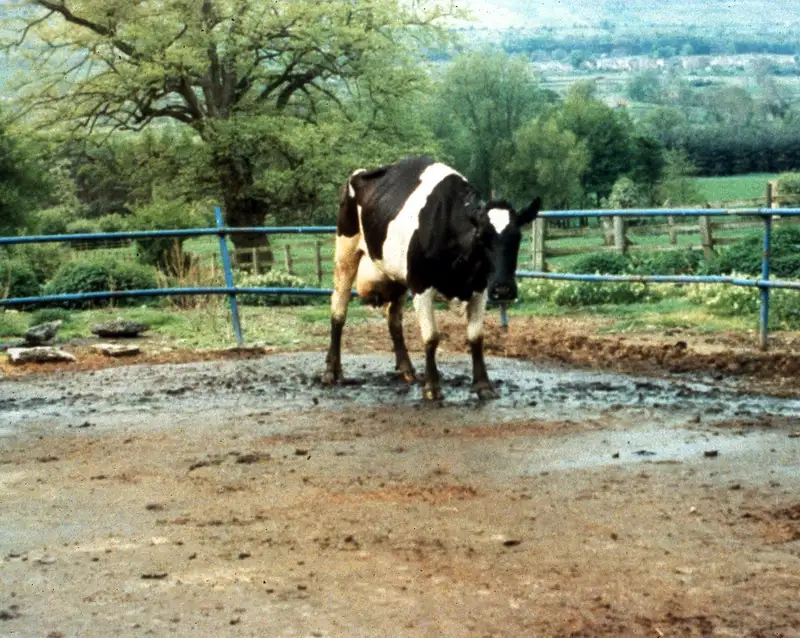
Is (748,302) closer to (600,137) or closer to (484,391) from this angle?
(484,391)

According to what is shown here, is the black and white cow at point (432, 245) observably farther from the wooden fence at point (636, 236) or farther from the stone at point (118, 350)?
the wooden fence at point (636, 236)

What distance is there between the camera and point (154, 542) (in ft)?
22.1

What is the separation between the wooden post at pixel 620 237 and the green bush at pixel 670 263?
353 millimetres

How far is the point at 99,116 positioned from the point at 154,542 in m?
39.8

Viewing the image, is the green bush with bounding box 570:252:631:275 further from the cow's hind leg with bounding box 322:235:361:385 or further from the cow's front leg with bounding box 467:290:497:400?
the cow's front leg with bounding box 467:290:497:400

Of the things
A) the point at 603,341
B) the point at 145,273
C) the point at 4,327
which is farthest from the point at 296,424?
the point at 145,273

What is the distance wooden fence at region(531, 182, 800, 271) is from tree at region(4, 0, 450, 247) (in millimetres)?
12028

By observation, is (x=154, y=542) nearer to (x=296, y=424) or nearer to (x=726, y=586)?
(x=726, y=586)

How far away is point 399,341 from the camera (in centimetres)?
1222

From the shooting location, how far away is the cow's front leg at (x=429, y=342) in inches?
432

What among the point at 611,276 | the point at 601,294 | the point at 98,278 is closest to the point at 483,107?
the point at 98,278

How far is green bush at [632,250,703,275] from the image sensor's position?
89.5ft

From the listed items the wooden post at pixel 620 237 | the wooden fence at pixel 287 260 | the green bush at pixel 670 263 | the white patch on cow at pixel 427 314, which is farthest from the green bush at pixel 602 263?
the white patch on cow at pixel 427 314

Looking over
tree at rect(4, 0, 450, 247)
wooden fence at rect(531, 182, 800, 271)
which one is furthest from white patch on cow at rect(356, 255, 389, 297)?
tree at rect(4, 0, 450, 247)
